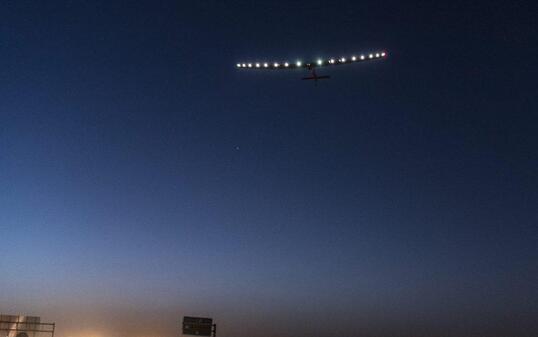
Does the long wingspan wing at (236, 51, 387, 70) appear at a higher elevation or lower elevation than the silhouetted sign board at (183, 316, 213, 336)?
higher

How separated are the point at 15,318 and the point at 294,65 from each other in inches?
1455

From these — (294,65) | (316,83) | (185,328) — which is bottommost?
(185,328)

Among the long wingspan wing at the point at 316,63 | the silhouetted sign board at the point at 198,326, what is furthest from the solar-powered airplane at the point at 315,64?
the silhouetted sign board at the point at 198,326

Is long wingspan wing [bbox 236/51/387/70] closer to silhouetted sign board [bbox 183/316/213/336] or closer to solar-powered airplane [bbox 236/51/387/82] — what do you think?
solar-powered airplane [bbox 236/51/387/82]

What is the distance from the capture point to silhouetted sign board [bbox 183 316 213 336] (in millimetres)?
37812

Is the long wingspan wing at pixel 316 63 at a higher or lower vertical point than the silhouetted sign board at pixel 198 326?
higher

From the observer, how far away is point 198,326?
37969mm

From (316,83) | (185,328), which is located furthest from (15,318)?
(316,83)

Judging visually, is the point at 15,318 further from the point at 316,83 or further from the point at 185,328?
the point at 316,83

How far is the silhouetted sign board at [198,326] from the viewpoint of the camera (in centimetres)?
3781

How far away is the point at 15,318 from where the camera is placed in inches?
1841

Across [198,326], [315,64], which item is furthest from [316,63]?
[198,326]

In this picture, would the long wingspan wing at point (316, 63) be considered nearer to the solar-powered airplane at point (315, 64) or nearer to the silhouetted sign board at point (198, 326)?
the solar-powered airplane at point (315, 64)

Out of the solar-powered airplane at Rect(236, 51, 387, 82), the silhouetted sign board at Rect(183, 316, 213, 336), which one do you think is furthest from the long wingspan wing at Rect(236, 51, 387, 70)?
the silhouetted sign board at Rect(183, 316, 213, 336)
